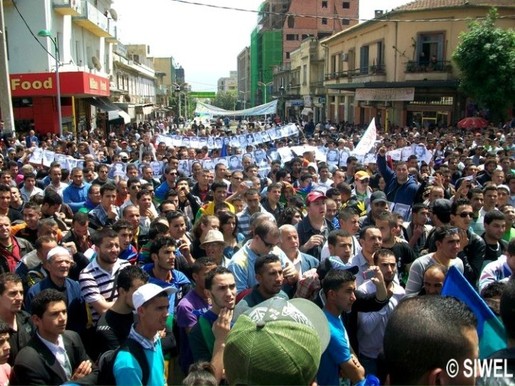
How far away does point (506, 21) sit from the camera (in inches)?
1129

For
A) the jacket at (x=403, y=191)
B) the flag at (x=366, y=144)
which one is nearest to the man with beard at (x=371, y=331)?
the jacket at (x=403, y=191)

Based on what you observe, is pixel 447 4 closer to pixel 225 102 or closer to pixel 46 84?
pixel 46 84

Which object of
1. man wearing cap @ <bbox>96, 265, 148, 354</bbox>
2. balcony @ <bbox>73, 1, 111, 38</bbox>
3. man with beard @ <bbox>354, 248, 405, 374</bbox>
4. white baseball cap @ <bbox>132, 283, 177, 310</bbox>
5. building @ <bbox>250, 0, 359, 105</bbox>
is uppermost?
building @ <bbox>250, 0, 359, 105</bbox>

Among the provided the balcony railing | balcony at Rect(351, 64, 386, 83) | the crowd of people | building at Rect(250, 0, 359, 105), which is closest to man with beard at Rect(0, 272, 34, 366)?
the crowd of people

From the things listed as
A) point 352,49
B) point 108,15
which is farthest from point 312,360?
point 352,49

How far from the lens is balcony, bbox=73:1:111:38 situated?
91.3ft

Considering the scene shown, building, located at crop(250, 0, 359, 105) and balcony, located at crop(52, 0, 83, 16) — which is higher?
building, located at crop(250, 0, 359, 105)

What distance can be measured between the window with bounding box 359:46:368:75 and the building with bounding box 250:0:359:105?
2964cm

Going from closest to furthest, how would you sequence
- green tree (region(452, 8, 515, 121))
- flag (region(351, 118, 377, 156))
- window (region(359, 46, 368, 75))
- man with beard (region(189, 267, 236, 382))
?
man with beard (region(189, 267, 236, 382))
flag (region(351, 118, 377, 156))
green tree (region(452, 8, 515, 121))
window (region(359, 46, 368, 75))

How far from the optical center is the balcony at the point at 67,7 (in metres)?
24.9

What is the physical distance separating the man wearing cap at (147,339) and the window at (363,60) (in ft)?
112

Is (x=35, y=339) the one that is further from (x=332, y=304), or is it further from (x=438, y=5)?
(x=438, y=5)

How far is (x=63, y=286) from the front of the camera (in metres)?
4.49

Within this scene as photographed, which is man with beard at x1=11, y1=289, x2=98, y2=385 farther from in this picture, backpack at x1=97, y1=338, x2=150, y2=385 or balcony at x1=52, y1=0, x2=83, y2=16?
balcony at x1=52, y1=0, x2=83, y2=16
